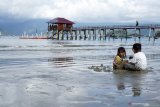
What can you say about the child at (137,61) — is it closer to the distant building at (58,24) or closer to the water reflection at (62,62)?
the water reflection at (62,62)

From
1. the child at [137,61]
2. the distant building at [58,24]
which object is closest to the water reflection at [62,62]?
the child at [137,61]

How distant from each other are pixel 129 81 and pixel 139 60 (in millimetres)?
2867

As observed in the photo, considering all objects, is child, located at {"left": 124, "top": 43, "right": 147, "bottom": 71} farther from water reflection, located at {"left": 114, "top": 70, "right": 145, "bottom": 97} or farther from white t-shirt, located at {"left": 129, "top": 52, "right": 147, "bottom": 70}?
water reflection, located at {"left": 114, "top": 70, "right": 145, "bottom": 97}

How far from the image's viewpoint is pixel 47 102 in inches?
314

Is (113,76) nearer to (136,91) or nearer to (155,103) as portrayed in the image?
(136,91)

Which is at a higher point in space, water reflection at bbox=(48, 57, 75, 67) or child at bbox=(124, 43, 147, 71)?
child at bbox=(124, 43, 147, 71)

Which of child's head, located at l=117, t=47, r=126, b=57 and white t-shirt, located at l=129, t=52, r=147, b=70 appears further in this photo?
child's head, located at l=117, t=47, r=126, b=57

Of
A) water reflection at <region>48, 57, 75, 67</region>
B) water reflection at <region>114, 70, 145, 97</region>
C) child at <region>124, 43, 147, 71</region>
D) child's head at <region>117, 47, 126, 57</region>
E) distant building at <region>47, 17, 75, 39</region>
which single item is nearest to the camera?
water reflection at <region>114, 70, 145, 97</region>

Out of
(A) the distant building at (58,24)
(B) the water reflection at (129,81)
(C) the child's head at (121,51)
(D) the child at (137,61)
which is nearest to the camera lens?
(B) the water reflection at (129,81)

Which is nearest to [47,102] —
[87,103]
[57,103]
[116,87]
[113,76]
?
[57,103]

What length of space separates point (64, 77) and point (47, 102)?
15.6ft

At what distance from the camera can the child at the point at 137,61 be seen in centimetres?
1434

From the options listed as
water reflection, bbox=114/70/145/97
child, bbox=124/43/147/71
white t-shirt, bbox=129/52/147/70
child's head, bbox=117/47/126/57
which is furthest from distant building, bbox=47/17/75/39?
water reflection, bbox=114/70/145/97

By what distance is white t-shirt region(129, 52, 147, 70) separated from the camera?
14.4 m
